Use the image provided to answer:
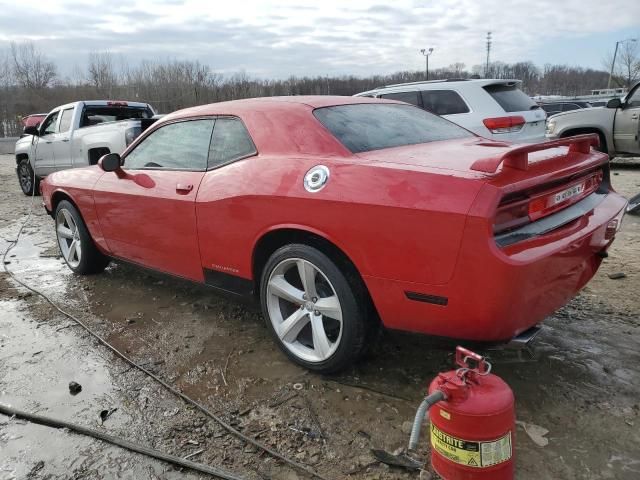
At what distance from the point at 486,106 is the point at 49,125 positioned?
7.69 m

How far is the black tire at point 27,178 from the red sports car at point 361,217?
8113 millimetres

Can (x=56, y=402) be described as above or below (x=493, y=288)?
below

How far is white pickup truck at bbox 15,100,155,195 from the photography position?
7575mm

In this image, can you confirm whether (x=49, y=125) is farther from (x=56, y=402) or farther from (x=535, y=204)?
(x=535, y=204)

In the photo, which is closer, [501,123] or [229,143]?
[229,143]

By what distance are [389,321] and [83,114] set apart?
26.7 feet

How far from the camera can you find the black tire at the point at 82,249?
464 centimetres

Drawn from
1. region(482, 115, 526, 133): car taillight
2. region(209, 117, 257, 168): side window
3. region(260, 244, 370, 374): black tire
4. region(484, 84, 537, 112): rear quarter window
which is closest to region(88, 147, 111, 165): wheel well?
region(209, 117, 257, 168): side window

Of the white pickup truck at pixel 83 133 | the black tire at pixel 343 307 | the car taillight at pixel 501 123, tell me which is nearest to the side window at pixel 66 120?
the white pickup truck at pixel 83 133

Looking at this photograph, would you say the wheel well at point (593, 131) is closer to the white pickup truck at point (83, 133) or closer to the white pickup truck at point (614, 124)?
the white pickup truck at point (614, 124)

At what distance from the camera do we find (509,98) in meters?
7.46

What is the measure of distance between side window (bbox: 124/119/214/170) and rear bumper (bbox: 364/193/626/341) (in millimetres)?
1617

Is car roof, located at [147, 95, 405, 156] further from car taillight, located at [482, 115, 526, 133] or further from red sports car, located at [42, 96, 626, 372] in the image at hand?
car taillight, located at [482, 115, 526, 133]

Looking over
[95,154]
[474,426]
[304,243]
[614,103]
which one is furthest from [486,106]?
[474,426]
